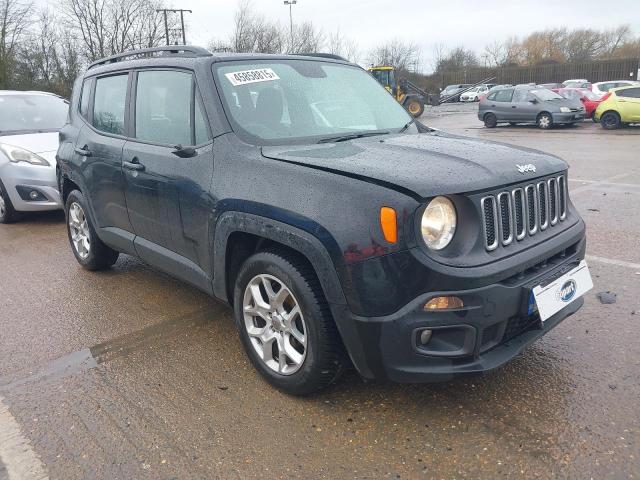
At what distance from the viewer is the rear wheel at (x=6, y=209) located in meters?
7.38

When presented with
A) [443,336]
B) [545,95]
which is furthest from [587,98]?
[443,336]

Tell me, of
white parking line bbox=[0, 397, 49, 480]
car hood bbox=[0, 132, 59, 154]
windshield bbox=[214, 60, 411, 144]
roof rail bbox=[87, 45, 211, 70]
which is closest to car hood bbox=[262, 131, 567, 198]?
windshield bbox=[214, 60, 411, 144]

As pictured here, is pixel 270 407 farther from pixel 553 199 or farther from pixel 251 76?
pixel 251 76

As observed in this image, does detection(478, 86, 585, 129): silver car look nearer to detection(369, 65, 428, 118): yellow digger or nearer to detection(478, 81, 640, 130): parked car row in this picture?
detection(478, 81, 640, 130): parked car row

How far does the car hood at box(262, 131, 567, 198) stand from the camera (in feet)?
8.22

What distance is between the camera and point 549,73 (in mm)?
53125

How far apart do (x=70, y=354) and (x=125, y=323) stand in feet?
1.68

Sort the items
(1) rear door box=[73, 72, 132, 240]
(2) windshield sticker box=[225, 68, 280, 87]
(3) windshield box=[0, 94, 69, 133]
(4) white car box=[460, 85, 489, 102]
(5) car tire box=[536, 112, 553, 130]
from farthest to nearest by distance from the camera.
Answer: (4) white car box=[460, 85, 489, 102]
(5) car tire box=[536, 112, 553, 130]
(3) windshield box=[0, 94, 69, 133]
(1) rear door box=[73, 72, 132, 240]
(2) windshield sticker box=[225, 68, 280, 87]

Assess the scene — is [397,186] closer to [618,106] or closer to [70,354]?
[70,354]

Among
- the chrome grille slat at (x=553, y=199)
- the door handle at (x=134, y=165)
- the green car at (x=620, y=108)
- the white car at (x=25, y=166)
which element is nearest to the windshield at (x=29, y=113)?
the white car at (x=25, y=166)

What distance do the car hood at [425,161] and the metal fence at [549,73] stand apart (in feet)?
154

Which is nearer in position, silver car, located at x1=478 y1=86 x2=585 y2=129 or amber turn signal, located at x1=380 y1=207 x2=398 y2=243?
amber turn signal, located at x1=380 y1=207 x2=398 y2=243

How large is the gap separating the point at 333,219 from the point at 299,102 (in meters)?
1.36

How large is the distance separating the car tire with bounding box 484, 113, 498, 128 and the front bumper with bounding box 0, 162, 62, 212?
18.5 meters
